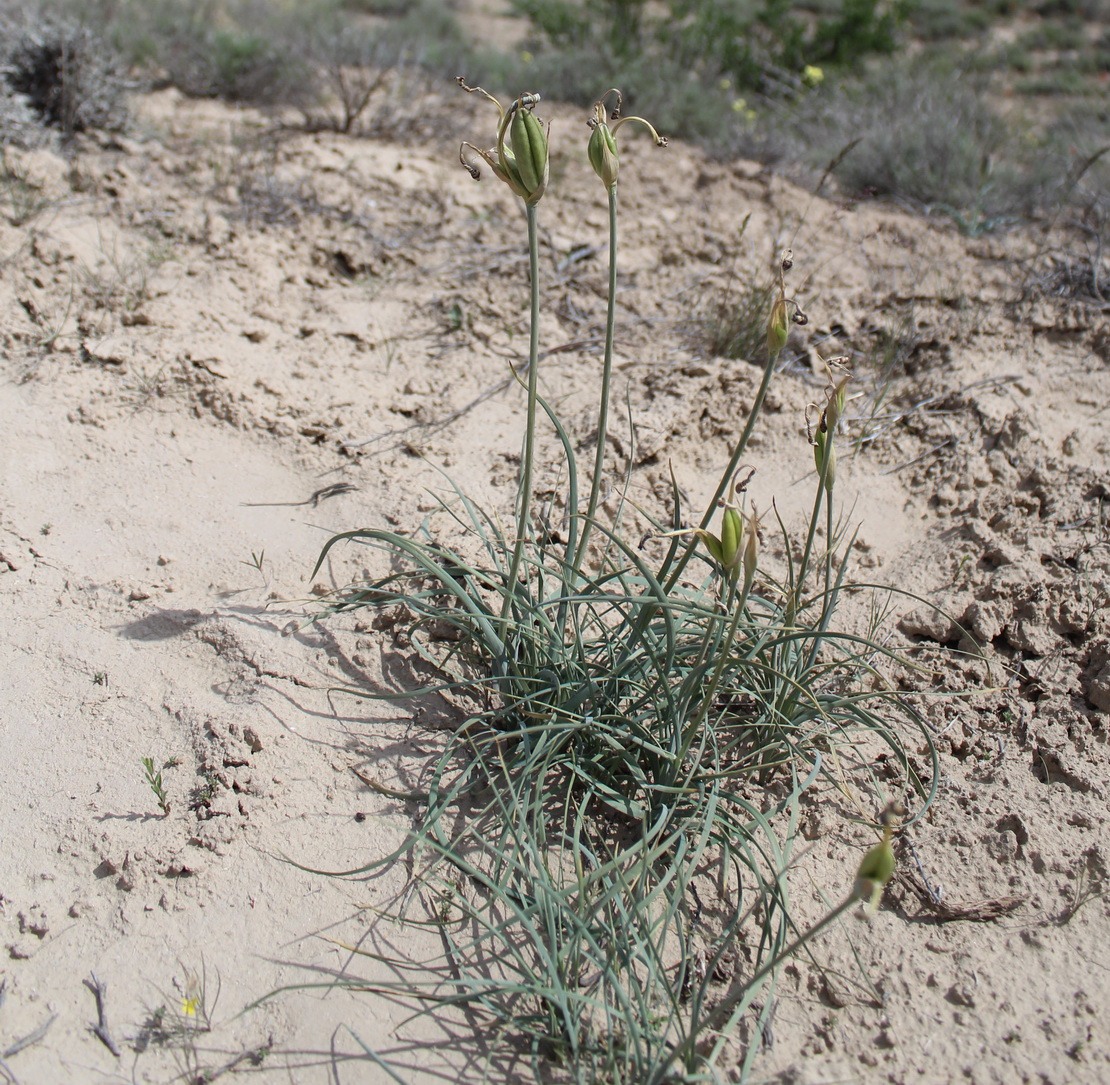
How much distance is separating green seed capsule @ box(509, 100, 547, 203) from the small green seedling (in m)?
1.29

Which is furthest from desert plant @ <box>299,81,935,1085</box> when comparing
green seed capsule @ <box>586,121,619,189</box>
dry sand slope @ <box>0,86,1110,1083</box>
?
dry sand slope @ <box>0,86,1110,1083</box>

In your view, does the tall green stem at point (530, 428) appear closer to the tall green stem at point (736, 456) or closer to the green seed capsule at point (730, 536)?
the tall green stem at point (736, 456)

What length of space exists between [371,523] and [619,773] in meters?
1.03

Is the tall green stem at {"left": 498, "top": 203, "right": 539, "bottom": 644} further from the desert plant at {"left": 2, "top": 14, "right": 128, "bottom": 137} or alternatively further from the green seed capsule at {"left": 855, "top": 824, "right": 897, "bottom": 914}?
the desert plant at {"left": 2, "top": 14, "right": 128, "bottom": 137}

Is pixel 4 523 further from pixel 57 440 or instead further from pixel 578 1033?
pixel 578 1033

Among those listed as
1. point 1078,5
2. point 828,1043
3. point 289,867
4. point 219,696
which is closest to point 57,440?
point 219,696

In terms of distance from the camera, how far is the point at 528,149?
4.79ft

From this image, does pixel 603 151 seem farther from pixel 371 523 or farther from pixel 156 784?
pixel 156 784

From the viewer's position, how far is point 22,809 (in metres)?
1.83

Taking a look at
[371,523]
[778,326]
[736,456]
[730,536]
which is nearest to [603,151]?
[778,326]

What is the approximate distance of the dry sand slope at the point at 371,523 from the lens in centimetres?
164

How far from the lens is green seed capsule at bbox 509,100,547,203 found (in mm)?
1439

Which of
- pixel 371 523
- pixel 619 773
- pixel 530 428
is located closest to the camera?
pixel 530 428

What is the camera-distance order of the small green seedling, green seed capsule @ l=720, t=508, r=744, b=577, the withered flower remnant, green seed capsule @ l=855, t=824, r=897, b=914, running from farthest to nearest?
the small green seedling
the withered flower remnant
green seed capsule @ l=720, t=508, r=744, b=577
green seed capsule @ l=855, t=824, r=897, b=914
